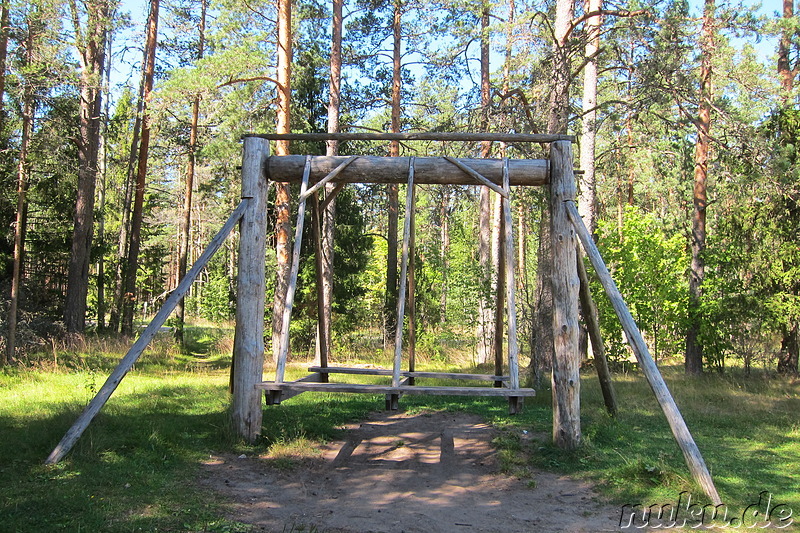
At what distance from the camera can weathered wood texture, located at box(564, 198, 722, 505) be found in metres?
5.54

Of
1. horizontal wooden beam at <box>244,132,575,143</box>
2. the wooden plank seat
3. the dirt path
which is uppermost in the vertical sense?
horizontal wooden beam at <box>244,132,575,143</box>

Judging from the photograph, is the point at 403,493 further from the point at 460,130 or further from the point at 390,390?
the point at 460,130

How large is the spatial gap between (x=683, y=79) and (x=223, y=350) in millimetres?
13493

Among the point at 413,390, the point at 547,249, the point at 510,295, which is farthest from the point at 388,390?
the point at 547,249

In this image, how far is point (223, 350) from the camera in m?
17.9

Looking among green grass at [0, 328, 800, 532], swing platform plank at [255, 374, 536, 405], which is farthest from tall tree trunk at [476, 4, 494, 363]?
swing platform plank at [255, 374, 536, 405]

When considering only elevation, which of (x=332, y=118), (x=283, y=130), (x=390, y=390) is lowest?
(x=390, y=390)

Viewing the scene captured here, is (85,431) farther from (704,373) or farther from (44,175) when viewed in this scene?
(44,175)

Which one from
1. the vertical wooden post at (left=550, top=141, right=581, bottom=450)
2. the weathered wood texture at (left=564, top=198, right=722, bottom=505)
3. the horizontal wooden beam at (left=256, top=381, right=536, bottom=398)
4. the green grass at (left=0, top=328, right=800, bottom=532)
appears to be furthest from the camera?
the vertical wooden post at (left=550, top=141, right=581, bottom=450)

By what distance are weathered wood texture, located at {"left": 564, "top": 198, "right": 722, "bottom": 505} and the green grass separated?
0.56 feet

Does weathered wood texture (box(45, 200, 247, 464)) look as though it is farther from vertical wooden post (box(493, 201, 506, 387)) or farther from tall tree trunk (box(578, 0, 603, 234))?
tall tree trunk (box(578, 0, 603, 234))

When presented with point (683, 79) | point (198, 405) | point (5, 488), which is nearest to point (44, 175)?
point (198, 405)

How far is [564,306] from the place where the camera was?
732cm

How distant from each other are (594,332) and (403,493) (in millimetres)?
3441
